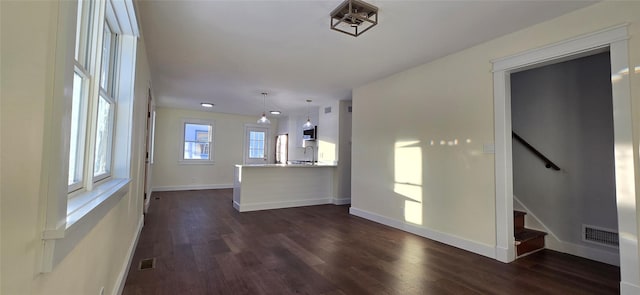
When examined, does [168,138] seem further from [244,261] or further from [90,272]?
[90,272]

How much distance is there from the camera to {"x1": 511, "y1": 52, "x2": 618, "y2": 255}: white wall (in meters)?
3.02

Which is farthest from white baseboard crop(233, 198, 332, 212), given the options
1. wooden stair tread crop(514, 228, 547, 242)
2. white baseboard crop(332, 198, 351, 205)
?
wooden stair tread crop(514, 228, 547, 242)

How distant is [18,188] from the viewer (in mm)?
674

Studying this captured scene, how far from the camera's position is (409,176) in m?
3.99

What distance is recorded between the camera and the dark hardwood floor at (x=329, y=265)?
7.50 ft

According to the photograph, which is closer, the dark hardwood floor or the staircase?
the dark hardwood floor

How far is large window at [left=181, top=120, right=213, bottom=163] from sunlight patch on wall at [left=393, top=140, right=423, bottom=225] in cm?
610

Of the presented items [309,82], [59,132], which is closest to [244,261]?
[59,132]

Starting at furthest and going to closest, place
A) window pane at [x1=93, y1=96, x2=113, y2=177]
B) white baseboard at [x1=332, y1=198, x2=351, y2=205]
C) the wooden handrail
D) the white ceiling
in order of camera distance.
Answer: white baseboard at [x1=332, y1=198, x2=351, y2=205], the wooden handrail, the white ceiling, window pane at [x1=93, y1=96, x2=113, y2=177]

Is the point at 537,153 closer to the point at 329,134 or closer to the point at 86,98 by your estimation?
the point at 329,134

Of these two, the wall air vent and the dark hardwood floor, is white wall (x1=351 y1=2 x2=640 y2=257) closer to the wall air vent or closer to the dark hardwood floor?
the dark hardwood floor

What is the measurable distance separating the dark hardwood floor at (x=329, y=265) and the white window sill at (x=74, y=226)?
1.22 metres

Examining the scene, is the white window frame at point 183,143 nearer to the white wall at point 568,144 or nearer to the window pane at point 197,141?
the window pane at point 197,141

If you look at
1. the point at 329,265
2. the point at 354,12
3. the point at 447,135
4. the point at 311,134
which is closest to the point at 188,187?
the point at 311,134
